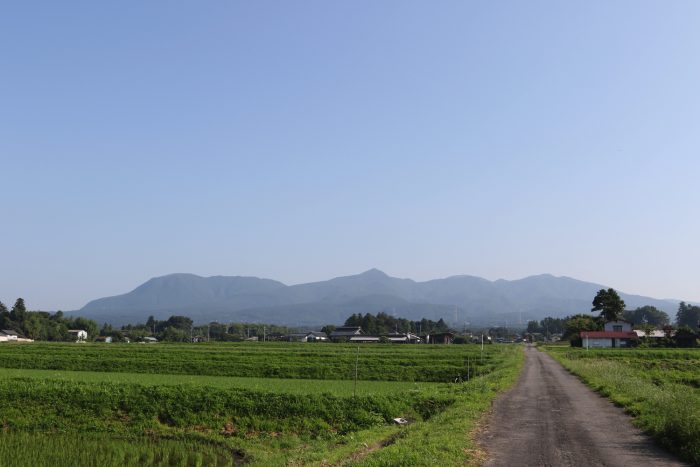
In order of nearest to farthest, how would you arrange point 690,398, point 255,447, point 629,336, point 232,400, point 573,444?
point 573,444 < point 690,398 < point 255,447 < point 232,400 < point 629,336

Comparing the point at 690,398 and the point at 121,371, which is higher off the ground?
the point at 690,398

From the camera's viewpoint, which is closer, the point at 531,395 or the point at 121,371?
the point at 531,395

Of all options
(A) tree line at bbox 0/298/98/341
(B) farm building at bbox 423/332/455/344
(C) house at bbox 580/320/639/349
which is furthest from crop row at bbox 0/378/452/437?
(B) farm building at bbox 423/332/455/344

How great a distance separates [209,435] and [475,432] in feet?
41.2

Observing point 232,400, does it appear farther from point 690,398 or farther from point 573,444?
point 690,398

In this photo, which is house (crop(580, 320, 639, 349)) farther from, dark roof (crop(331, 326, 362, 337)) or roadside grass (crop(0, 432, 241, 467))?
roadside grass (crop(0, 432, 241, 467))

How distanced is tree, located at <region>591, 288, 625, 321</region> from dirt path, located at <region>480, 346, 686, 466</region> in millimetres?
108792

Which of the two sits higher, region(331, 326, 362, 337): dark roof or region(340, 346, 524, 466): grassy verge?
region(340, 346, 524, 466): grassy verge

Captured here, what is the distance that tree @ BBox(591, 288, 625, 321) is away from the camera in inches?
4904

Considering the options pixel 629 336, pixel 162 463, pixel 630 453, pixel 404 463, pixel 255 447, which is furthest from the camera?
pixel 629 336

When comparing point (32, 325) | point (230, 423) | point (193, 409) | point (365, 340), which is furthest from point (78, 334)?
point (230, 423)

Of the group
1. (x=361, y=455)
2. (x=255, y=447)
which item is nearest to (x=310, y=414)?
(x=255, y=447)

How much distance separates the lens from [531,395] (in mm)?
27531

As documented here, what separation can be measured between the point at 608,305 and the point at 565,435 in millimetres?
120303
